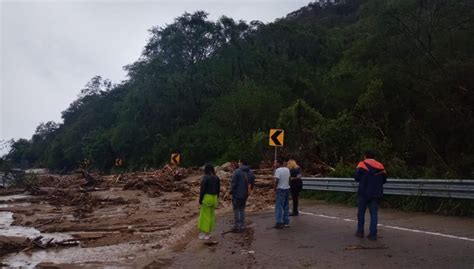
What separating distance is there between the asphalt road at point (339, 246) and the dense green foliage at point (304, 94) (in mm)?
5227

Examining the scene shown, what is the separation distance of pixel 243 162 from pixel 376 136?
1544 centimetres

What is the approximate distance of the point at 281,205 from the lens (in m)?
12.6

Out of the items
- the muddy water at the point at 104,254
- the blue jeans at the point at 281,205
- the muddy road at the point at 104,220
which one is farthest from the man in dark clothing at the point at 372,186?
the muddy water at the point at 104,254

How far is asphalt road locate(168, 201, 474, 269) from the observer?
8.48 m

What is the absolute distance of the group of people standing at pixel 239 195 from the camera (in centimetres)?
1175

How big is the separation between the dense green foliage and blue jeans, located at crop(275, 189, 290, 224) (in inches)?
242

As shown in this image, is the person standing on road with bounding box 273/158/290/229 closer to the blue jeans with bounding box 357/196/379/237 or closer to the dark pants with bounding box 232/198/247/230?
the dark pants with bounding box 232/198/247/230

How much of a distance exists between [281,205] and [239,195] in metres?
1.15

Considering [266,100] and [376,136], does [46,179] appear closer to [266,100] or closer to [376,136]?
[266,100]

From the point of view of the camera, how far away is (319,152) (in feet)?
85.1

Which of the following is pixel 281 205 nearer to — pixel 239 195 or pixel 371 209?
pixel 239 195

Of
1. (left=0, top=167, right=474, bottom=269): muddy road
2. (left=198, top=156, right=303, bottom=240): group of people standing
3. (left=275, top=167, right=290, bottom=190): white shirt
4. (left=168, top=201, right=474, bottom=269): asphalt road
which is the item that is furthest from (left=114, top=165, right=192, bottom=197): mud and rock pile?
(left=275, top=167, right=290, bottom=190): white shirt

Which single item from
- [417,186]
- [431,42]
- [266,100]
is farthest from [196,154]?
[417,186]

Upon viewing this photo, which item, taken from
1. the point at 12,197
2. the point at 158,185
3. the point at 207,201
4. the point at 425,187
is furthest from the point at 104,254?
the point at 12,197
